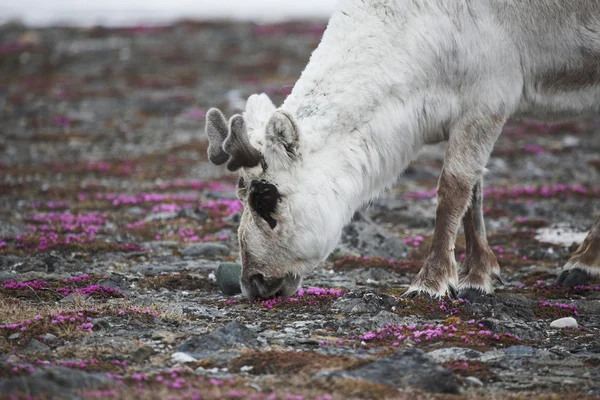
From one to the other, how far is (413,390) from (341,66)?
4.03m

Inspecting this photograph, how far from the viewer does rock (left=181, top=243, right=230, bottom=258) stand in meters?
12.7

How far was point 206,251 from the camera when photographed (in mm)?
12773

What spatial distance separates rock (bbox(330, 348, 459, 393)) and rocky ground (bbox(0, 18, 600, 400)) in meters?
0.02

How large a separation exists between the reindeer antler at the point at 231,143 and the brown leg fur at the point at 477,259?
3.57 meters

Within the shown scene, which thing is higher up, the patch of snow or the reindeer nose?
the reindeer nose

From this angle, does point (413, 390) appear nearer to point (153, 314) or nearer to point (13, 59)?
point (153, 314)

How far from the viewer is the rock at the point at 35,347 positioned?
22.7ft

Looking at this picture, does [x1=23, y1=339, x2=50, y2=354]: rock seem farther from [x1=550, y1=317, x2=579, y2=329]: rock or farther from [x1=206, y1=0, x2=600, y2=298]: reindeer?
[x1=550, y1=317, x2=579, y2=329]: rock

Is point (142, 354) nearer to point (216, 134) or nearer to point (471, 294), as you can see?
point (216, 134)

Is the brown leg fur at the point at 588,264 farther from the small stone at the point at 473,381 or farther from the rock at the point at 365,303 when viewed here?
the small stone at the point at 473,381

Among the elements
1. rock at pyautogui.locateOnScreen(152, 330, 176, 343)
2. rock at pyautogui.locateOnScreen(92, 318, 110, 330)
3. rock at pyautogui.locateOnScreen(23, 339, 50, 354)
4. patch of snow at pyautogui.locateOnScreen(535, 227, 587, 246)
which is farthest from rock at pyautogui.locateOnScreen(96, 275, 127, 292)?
patch of snow at pyautogui.locateOnScreen(535, 227, 587, 246)

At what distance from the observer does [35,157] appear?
2520cm

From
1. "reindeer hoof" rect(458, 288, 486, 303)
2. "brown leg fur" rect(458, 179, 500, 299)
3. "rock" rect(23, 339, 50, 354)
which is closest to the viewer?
"rock" rect(23, 339, 50, 354)

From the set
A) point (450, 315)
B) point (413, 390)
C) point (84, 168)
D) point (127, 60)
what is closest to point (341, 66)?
point (450, 315)
